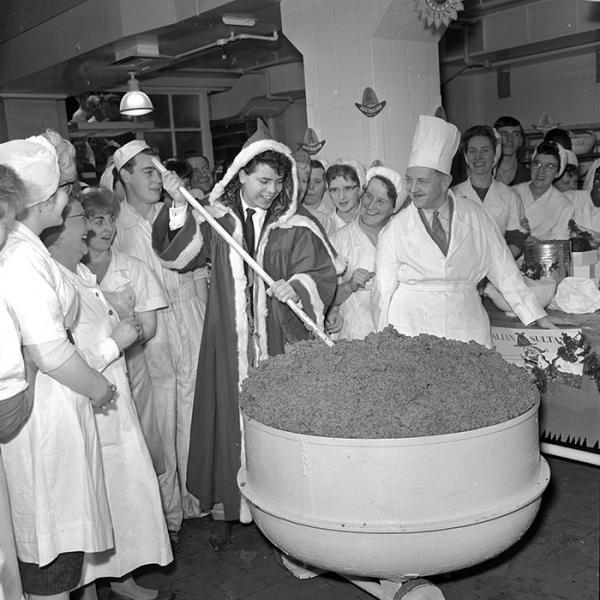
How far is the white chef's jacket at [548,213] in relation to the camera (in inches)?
223

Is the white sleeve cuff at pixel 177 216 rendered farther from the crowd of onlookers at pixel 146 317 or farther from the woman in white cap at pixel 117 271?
the woman in white cap at pixel 117 271

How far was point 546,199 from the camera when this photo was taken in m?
5.74

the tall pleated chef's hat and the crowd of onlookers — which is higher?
the tall pleated chef's hat

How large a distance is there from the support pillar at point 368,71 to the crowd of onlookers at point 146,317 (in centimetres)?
101

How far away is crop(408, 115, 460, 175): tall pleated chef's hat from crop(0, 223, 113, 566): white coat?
158cm

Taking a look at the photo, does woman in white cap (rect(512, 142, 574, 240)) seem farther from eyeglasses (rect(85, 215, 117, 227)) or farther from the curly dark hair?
eyeglasses (rect(85, 215, 117, 227))

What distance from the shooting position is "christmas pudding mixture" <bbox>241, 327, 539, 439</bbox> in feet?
6.11

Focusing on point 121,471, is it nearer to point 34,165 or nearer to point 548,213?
point 34,165

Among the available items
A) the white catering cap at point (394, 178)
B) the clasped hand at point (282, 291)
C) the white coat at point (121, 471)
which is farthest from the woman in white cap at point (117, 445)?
the white catering cap at point (394, 178)

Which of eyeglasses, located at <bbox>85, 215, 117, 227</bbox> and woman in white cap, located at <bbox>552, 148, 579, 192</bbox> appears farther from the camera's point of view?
woman in white cap, located at <bbox>552, 148, 579, 192</bbox>

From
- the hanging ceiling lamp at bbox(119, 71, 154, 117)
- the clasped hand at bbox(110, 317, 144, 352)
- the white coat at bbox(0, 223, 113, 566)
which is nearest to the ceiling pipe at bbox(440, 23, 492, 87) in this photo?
the hanging ceiling lamp at bbox(119, 71, 154, 117)

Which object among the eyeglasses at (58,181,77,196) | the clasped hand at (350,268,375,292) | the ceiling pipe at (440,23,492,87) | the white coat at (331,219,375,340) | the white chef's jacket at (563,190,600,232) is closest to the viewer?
the eyeglasses at (58,181,77,196)

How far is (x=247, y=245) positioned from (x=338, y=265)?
0.47 metres

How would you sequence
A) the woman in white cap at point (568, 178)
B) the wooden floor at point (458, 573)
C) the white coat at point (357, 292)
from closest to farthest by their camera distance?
the wooden floor at point (458, 573), the white coat at point (357, 292), the woman in white cap at point (568, 178)
